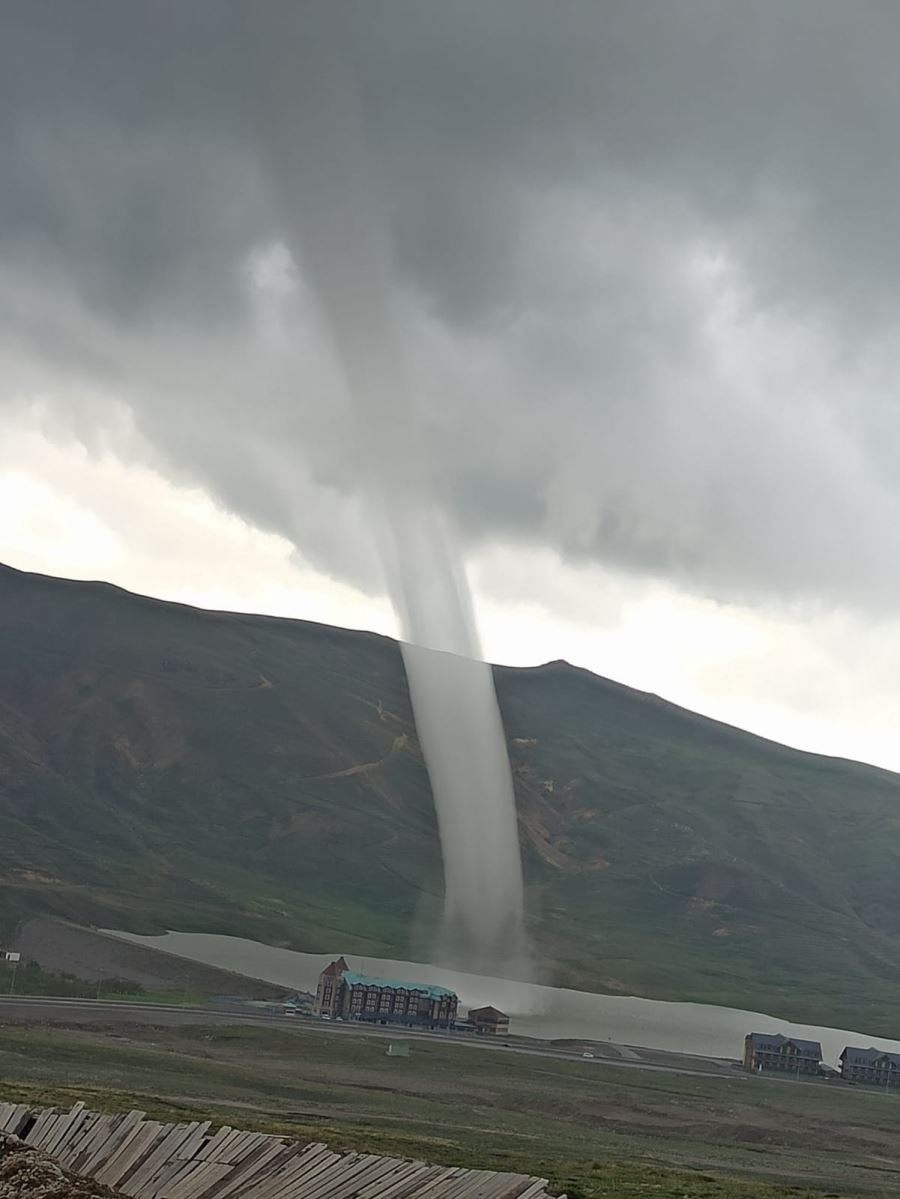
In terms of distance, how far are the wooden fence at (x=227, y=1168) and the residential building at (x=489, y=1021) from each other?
140214 mm

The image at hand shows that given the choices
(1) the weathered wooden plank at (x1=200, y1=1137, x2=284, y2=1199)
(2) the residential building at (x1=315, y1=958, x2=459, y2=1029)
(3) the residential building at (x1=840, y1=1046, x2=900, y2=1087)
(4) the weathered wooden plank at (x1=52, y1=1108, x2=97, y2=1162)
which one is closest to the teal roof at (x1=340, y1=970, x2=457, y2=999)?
(2) the residential building at (x1=315, y1=958, x2=459, y2=1029)

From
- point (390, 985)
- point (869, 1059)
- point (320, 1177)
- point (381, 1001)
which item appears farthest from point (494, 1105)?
point (869, 1059)

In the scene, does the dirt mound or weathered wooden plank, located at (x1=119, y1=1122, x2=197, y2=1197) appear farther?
weathered wooden plank, located at (x1=119, y1=1122, x2=197, y2=1197)

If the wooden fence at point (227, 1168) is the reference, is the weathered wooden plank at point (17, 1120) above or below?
below

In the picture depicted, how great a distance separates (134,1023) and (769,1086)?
6279 cm

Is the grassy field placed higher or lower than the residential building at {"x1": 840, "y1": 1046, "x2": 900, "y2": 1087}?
higher

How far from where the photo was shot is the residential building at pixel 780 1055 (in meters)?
155

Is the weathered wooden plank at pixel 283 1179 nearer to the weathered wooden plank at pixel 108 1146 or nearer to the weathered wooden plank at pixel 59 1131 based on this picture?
the weathered wooden plank at pixel 108 1146

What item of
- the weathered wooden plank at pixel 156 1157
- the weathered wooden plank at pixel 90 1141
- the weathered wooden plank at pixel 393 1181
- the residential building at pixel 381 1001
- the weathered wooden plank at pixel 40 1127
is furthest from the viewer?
the residential building at pixel 381 1001

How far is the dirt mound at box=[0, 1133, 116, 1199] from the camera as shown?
17672mm

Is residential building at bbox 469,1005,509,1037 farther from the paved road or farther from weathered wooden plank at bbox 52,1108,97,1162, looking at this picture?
weathered wooden plank at bbox 52,1108,97,1162

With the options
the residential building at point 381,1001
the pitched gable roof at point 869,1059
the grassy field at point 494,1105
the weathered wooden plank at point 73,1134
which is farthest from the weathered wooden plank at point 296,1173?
the pitched gable roof at point 869,1059

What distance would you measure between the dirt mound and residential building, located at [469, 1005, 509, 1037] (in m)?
144

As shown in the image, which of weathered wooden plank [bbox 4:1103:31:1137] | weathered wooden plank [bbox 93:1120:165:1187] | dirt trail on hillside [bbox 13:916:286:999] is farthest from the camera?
dirt trail on hillside [bbox 13:916:286:999]
